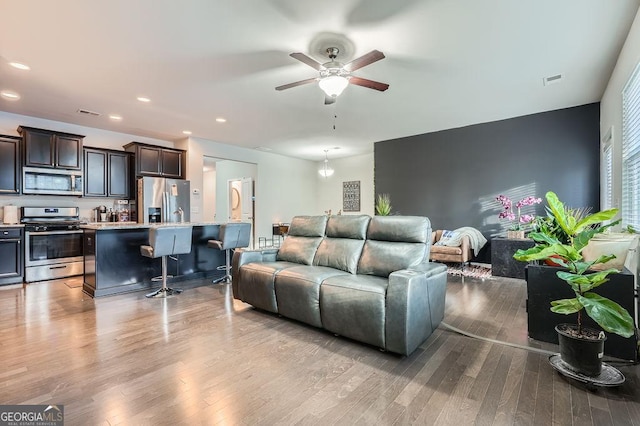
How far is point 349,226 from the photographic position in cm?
331

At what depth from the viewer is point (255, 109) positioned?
4762 mm

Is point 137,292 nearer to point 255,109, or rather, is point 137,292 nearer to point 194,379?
point 194,379

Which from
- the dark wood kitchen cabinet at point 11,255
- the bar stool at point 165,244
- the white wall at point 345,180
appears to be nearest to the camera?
the bar stool at point 165,244

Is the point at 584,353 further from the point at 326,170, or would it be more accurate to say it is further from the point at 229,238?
the point at 326,170

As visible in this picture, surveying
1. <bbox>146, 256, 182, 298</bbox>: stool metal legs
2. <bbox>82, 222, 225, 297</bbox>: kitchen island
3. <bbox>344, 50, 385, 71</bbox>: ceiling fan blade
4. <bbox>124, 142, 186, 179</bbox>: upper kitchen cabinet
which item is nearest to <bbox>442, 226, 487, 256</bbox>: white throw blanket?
<bbox>344, 50, 385, 71</bbox>: ceiling fan blade

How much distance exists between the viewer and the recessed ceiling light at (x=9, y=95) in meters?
4.01

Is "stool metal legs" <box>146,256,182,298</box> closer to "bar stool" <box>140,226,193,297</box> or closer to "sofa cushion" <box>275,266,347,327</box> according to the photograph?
"bar stool" <box>140,226,193,297</box>

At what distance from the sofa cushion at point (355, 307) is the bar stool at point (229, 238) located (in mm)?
2280

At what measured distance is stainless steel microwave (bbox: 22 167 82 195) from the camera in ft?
15.8

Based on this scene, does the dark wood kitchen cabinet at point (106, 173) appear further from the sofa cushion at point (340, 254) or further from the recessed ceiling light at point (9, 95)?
the sofa cushion at point (340, 254)

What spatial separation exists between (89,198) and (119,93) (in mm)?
2672

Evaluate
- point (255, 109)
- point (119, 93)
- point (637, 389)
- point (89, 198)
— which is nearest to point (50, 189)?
point (89, 198)

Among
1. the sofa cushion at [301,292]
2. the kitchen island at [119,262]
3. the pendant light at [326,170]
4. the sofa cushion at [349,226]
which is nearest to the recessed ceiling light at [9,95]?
the kitchen island at [119,262]

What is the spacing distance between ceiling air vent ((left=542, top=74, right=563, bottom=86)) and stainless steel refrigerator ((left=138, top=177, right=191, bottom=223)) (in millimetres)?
6205
